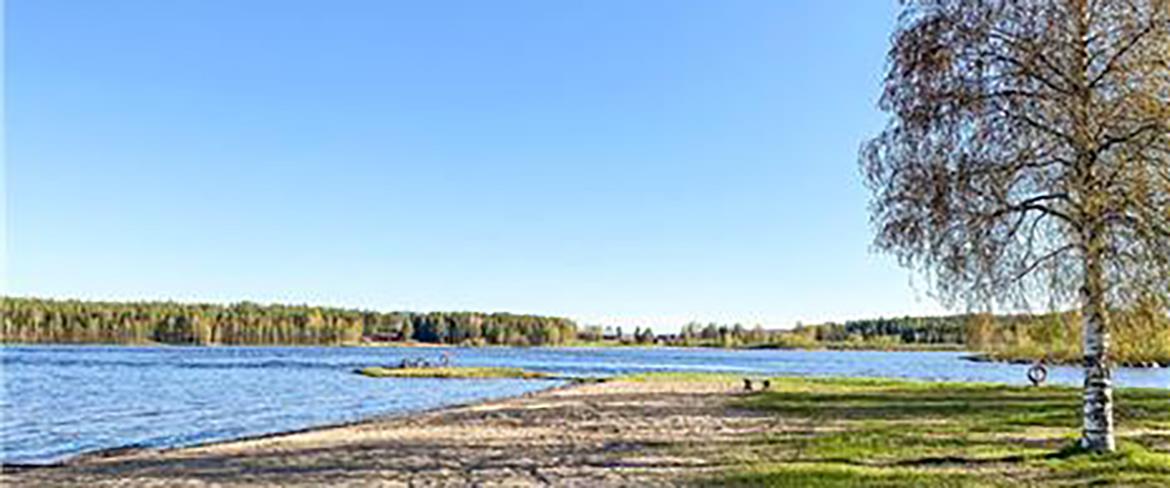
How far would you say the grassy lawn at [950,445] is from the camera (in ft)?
45.8

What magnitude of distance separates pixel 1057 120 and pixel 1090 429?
15.3ft

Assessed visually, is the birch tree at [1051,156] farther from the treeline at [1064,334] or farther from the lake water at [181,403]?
the lake water at [181,403]

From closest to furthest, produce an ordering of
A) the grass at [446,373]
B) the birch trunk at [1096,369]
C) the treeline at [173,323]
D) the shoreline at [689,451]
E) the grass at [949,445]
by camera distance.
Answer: the grass at [949,445]
the shoreline at [689,451]
the birch trunk at [1096,369]
the grass at [446,373]
the treeline at [173,323]

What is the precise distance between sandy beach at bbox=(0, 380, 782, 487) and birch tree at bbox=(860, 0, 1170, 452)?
Result: 5339 millimetres

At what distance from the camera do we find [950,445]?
17.8 metres

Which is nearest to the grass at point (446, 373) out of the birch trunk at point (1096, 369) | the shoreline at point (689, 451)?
the shoreline at point (689, 451)

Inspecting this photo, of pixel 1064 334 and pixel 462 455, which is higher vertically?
pixel 1064 334

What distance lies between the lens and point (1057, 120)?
15477 millimetres

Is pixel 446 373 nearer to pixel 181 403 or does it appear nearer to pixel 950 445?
pixel 181 403

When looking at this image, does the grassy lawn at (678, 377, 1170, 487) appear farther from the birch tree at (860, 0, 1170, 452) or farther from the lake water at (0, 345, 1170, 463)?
the lake water at (0, 345, 1170, 463)

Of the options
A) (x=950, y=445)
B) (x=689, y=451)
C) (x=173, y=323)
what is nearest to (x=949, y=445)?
(x=950, y=445)

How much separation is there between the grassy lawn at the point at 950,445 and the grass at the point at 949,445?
18 mm

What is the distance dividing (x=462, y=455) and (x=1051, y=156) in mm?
10825

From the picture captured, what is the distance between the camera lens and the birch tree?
14992 millimetres
